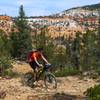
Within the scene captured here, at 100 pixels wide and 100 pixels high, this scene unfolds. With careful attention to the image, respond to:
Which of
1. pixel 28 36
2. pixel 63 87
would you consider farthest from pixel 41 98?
pixel 28 36

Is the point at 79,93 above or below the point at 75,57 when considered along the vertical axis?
above

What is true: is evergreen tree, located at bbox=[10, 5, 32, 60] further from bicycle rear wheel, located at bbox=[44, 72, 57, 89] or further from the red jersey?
the red jersey

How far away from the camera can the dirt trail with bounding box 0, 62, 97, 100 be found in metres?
14.2

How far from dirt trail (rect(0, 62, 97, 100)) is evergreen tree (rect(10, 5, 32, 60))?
39574mm

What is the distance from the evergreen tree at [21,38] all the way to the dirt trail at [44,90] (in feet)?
130

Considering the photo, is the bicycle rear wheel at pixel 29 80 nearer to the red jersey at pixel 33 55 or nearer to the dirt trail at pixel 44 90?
the dirt trail at pixel 44 90

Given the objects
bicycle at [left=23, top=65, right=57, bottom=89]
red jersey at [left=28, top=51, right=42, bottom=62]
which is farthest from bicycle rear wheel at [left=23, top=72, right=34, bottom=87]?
red jersey at [left=28, top=51, right=42, bottom=62]

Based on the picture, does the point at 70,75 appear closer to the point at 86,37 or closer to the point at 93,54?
the point at 93,54

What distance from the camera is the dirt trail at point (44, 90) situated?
14250 millimetres

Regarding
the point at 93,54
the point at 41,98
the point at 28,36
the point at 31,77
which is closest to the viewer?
the point at 41,98

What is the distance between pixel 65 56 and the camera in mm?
58938

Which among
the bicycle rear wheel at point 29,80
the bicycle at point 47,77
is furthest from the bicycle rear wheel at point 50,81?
the bicycle rear wheel at point 29,80

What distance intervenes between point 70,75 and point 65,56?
39193 millimetres

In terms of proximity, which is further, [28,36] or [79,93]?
[28,36]
